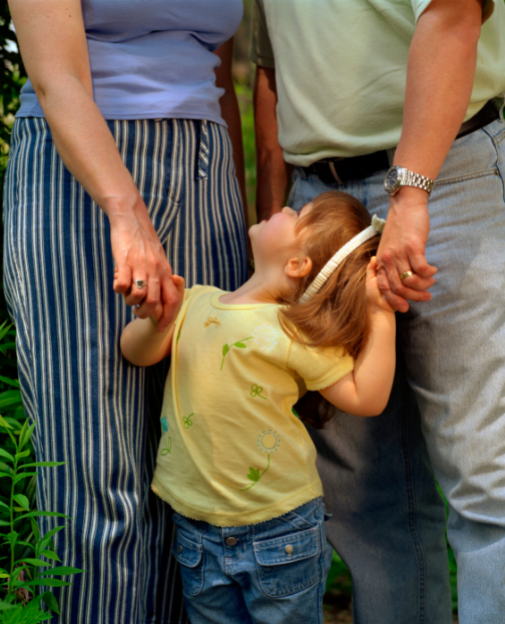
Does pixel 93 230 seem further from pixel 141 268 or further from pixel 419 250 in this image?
pixel 419 250

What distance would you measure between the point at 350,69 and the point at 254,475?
1.09 m

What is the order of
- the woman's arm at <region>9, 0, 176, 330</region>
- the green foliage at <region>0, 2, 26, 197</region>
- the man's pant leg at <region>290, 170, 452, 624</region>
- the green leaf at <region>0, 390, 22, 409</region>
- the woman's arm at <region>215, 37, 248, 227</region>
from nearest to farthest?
the woman's arm at <region>9, 0, 176, 330</region>
the green leaf at <region>0, 390, 22, 409</region>
the man's pant leg at <region>290, 170, 452, 624</region>
the woman's arm at <region>215, 37, 248, 227</region>
the green foliage at <region>0, 2, 26, 197</region>

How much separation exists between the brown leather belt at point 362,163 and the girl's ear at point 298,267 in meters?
0.30

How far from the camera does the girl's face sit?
179 cm

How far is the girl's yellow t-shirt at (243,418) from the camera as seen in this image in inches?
66.5

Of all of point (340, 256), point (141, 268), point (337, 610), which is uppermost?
point (141, 268)

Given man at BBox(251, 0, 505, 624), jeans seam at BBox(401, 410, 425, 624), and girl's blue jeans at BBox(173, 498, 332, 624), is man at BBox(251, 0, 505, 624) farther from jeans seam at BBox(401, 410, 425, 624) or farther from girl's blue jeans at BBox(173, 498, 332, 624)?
girl's blue jeans at BBox(173, 498, 332, 624)

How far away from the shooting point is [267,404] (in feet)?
5.58

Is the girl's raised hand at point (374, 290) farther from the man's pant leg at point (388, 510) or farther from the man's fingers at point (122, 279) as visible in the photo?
the man's fingers at point (122, 279)

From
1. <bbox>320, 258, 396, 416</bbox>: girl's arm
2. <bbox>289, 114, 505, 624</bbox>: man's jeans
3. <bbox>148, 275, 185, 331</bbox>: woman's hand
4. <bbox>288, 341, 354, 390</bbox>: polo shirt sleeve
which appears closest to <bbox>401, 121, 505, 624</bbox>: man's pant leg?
<bbox>289, 114, 505, 624</bbox>: man's jeans

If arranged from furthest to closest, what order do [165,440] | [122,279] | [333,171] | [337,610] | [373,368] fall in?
[337,610], [333,171], [165,440], [373,368], [122,279]

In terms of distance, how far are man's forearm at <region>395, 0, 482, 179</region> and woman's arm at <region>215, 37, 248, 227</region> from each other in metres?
0.80

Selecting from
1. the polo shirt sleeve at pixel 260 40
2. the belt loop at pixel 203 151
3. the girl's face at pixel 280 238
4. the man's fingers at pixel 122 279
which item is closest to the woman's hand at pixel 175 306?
the man's fingers at pixel 122 279

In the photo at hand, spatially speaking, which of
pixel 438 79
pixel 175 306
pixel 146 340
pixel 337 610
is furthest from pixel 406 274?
pixel 337 610
